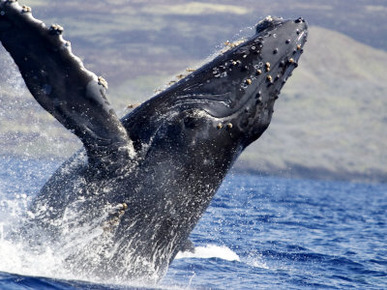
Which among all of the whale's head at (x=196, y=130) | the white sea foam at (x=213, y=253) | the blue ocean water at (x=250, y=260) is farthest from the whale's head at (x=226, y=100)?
the white sea foam at (x=213, y=253)

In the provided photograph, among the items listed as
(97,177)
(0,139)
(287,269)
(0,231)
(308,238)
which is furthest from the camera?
(308,238)

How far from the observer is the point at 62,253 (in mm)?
8797

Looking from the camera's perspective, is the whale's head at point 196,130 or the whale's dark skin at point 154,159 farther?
the whale's head at point 196,130

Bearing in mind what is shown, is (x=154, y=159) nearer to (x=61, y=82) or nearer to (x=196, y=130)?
(x=196, y=130)

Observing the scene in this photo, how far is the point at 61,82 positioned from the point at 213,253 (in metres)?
7.10

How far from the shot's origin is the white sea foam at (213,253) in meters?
13.6

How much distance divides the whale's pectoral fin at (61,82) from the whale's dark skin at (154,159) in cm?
2

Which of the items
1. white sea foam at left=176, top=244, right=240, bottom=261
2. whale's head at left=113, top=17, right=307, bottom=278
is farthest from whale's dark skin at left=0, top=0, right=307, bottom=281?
white sea foam at left=176, top=244, right=240, bottom=261

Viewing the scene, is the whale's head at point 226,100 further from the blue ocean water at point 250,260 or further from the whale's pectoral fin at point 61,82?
the blue ocean water at point 250,260

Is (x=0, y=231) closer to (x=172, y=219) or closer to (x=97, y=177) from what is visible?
(x=97, y=177)

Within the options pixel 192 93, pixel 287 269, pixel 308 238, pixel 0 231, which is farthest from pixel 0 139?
pixel 308 238

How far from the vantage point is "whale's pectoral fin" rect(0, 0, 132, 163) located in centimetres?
772

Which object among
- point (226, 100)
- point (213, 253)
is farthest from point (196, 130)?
point (213, 253)

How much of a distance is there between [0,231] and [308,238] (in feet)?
46.3
